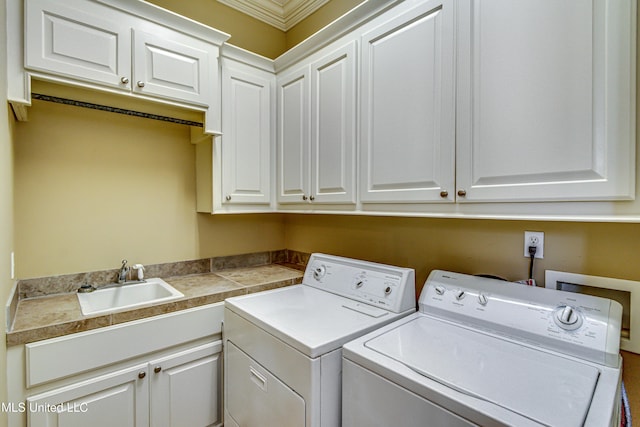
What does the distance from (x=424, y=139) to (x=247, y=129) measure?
1212 mm

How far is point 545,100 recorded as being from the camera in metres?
1.03

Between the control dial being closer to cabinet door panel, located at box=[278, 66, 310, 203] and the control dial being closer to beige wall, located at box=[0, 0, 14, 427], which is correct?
cabinet door panel, located at box=[278, 66, 310, 203]

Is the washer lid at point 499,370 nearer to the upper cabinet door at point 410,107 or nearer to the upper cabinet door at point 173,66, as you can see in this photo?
the upper cabinet door at point 410,107

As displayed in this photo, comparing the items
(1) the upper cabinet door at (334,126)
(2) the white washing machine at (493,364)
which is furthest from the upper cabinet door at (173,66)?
(2) the white washing machine at (493,364)

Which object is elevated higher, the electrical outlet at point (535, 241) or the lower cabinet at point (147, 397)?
the electrical outlet at point (535, 241)

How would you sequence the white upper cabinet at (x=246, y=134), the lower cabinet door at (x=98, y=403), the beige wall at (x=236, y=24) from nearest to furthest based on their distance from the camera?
the lower cabinet door at (x=98, y=403) < the white upper cabinet at (x=246, y=134) < the beige wall at (x=236, y=24)

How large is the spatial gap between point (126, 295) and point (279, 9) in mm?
2411

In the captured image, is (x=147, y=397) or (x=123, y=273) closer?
(x=147, y=397)

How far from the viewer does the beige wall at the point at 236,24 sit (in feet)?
6.91

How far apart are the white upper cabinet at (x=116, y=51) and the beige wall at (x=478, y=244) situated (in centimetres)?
113

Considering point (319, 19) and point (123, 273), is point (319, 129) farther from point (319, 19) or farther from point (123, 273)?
point (123, 273)

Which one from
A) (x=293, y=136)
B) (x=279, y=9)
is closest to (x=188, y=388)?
(x=293, y=136)

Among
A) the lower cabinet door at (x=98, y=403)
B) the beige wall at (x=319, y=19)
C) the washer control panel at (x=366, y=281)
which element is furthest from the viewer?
the beige wall at (x=319, y=19)

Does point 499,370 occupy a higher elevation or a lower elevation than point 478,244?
lower
